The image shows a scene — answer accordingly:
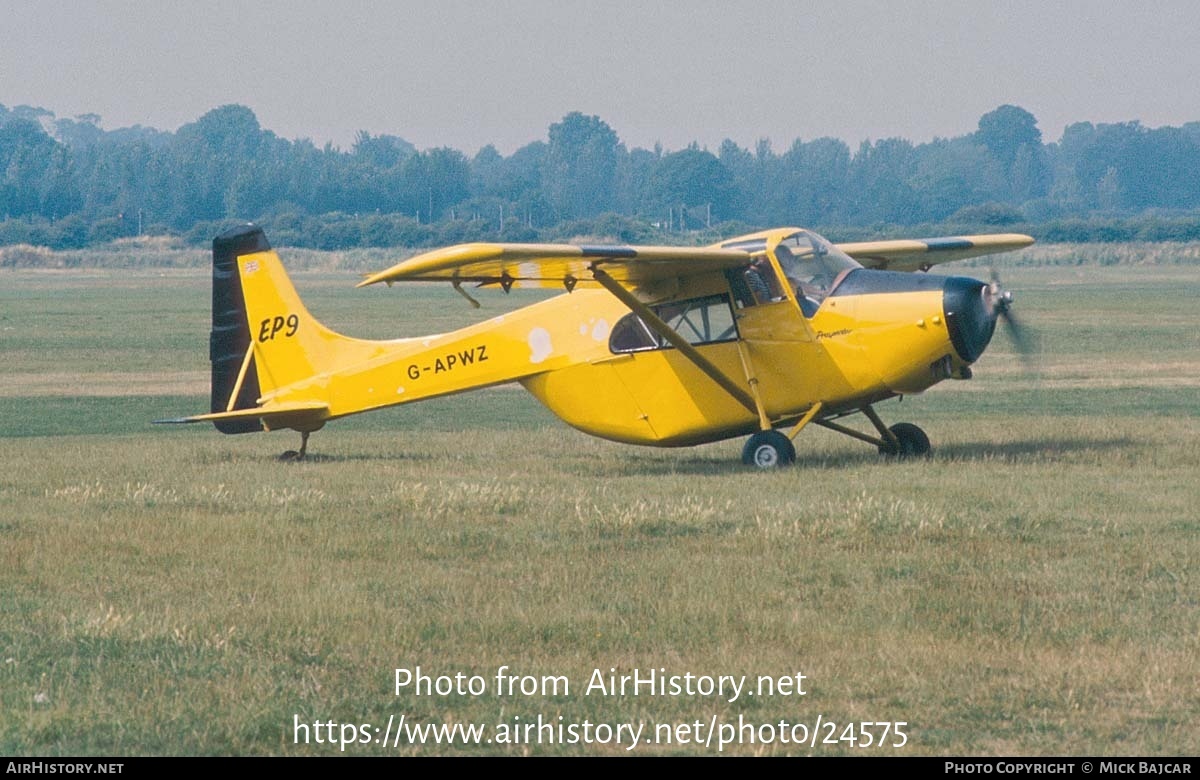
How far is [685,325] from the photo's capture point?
17.0m

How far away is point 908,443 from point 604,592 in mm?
7775

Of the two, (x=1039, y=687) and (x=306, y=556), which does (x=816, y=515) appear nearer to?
(x=306, y=556)

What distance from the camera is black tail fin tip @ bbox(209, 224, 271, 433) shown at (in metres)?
19.0

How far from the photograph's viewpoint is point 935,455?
56.8 ft

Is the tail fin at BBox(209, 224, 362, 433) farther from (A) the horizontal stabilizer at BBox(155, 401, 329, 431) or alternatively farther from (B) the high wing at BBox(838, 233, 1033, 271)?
(B) the high wing at BBox(838, 233, 1033, 271)

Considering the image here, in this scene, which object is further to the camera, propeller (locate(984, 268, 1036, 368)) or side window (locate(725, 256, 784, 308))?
side window (locate(725, 256, 784, 308))

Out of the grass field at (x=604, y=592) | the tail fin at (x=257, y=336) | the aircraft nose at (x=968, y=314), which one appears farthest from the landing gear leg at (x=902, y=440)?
the tail fin at (x=257, y=336)

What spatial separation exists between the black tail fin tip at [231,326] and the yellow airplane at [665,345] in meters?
0.02

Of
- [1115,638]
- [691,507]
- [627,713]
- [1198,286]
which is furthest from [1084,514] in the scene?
[1198,286]

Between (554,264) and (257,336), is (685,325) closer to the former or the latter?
(554,264)

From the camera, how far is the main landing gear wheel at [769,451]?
1647 cm

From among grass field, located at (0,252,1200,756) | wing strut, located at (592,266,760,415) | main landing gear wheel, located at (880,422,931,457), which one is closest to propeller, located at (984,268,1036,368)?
grass field, located at (0,252,1200,756)

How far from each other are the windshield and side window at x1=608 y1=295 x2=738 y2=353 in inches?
27.5
